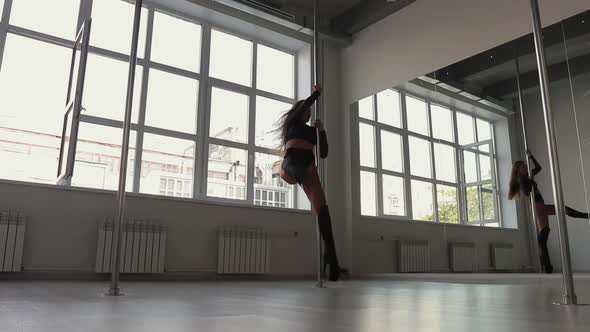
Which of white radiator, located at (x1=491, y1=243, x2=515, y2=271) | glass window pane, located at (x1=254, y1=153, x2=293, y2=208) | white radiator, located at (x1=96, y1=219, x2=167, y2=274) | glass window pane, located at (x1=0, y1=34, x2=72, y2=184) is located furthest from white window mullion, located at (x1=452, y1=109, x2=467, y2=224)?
glass window pane, located at (x1=0, y1=34, x2=72, y2=184)

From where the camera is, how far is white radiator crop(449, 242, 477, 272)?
5828 mm

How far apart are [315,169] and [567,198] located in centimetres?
253

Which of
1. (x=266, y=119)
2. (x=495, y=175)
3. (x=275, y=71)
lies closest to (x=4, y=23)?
(x=266, y=119)

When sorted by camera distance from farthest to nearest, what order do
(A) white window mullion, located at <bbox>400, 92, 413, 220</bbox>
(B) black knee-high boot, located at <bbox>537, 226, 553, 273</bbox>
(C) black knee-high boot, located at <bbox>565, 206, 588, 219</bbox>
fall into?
1. (A) white window mullion, located at <bbox>400, 92, 413, 220</bbox>
2. (B) black knee-high boot, located at <bbox>537, 226, 553, 273</bbox>
3. (C) black knee-high boot, located at <bbox>565, 206, 588, 219</bbox>

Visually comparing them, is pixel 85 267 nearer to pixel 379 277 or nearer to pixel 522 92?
pixel 379 277

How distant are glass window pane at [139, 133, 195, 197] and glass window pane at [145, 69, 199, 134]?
0.21 meters

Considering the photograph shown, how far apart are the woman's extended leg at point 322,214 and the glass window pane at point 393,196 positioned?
336 centimetres

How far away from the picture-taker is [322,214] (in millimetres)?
3988

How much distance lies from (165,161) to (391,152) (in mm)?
3430

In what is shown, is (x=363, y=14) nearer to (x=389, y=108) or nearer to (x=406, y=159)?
(x=389, y=108)

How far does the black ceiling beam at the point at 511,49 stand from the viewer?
4977 mm

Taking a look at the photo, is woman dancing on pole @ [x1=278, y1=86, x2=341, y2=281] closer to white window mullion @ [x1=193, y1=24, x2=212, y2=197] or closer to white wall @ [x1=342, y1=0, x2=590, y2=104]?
white window mullion @ [x1=193, y1=24, x2=212, y2=197]

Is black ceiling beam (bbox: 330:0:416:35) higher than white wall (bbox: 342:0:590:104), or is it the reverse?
black ceiling beam (bbox: 330:0:416:35)

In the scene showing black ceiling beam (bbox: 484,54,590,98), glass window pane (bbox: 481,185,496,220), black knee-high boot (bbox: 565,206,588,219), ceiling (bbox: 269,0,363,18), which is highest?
ceiling (bbox: 269,0,363,18)
